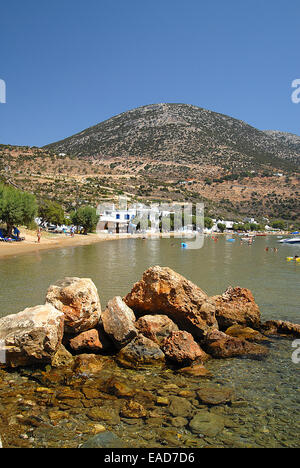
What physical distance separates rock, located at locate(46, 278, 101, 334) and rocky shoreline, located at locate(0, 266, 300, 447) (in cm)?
2

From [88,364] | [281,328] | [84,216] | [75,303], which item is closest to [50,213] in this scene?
[84,216]

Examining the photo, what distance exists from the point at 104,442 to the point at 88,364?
109 inches

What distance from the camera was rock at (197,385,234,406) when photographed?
18.9ft

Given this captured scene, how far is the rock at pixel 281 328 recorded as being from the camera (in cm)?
944

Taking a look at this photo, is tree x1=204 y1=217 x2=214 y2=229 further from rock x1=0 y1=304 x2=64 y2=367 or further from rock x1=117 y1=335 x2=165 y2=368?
rock x1=0 y1=304 x2=64 y2=367

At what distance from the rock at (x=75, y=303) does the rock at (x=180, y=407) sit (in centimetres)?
303

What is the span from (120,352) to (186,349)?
1473mm

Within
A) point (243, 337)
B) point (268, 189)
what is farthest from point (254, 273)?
point (268, 189)

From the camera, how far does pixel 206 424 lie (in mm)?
5074

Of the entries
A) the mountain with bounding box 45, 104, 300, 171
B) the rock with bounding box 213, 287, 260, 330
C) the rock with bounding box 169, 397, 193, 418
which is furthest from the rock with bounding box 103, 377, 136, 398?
the mountain with bounding box 45, 104, 300, 171

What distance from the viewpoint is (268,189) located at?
378 feet

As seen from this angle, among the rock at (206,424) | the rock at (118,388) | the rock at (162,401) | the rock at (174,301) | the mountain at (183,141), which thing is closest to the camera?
the rock at (206,424)

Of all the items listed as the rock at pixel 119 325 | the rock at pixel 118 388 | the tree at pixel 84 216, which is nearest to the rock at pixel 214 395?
the rock at pixel 118 388

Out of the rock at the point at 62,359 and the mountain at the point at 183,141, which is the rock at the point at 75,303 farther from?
the mountain at the point at 183,141
